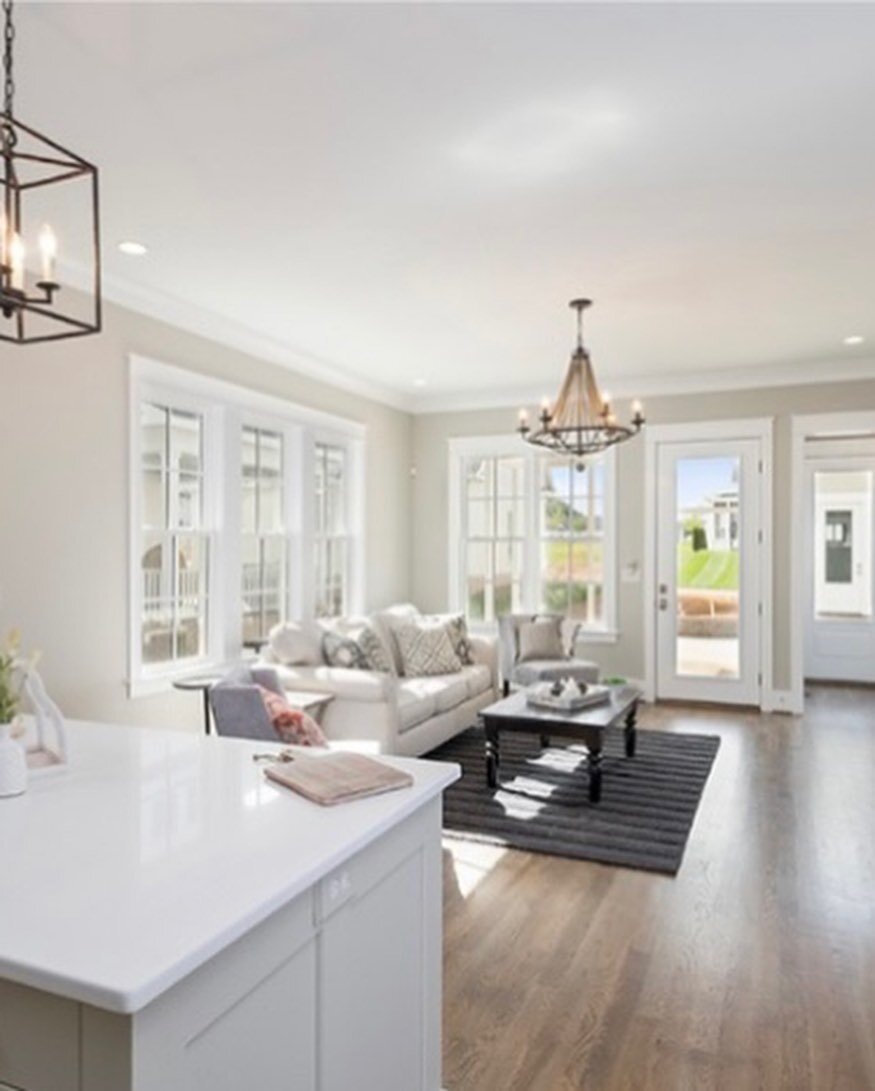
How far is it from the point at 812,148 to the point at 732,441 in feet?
13.1

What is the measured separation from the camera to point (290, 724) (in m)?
3.03

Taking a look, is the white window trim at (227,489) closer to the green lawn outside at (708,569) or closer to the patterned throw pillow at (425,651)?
the patterned throw pillow at (425,651)

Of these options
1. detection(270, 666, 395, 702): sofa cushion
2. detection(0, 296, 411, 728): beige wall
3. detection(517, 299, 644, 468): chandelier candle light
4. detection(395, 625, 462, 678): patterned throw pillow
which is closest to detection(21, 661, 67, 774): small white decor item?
detection(0, 296, 411, 728): beige wall

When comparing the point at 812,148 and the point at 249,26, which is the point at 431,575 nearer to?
the point at 812,148

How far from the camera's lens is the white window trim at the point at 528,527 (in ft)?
22.8

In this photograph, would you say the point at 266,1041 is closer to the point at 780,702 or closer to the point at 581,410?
the point at 581,410

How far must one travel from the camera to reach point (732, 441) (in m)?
6.59

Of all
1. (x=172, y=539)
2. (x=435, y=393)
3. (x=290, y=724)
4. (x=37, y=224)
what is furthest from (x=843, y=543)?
(x=37, y=224)

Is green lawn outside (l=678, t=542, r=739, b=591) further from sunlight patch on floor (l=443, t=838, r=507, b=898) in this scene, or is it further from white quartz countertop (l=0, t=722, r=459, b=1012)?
white quartz countertop (l=0, t=722, r=459, b=1012)

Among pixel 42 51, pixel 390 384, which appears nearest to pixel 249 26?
pixel 42 51

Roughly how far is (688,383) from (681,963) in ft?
16.7

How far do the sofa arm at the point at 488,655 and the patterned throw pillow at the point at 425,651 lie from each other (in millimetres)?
262

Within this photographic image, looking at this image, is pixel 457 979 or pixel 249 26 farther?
pixel 457 979

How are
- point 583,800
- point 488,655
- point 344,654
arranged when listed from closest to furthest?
point 583,800 < point 344,654 < point 488,655
